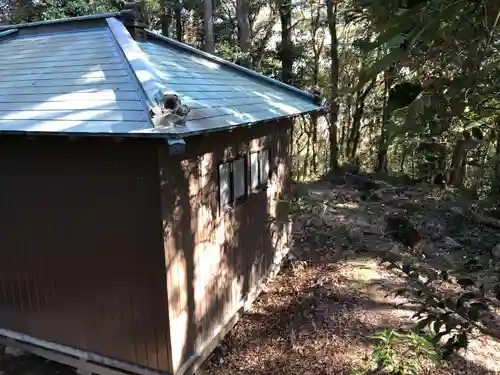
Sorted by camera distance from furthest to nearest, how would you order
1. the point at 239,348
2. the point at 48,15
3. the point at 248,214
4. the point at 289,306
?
the point at 48,15 → the point at 289,306 → the point at 248,214 → the point at 239,348

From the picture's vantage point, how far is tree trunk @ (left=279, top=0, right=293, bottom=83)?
51.0ft

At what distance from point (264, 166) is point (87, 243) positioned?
9.46 feet

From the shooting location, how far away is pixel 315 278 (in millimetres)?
7062

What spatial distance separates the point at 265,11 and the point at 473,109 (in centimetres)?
1676

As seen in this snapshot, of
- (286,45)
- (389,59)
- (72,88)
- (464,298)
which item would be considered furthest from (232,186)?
(286,45)

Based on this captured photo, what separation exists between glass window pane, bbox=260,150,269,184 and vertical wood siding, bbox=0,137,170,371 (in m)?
2.53

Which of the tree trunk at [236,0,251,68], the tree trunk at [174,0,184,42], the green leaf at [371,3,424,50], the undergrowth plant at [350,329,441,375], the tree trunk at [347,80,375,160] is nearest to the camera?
the green leaf at [371,3,424,50]

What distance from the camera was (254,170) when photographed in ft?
19.0

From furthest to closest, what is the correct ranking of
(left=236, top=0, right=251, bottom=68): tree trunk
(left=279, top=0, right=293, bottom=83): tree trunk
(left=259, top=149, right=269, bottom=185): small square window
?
(left=279, top=0, right=293, bottom=83): tree trunk
(left=236, top=0, right=251, bottom=68): tree trunk
(left=259, top=149, right=269, bottom=185): small square window

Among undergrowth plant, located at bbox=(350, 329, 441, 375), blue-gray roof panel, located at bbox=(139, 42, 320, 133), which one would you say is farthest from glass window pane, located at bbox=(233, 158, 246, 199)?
undergrowth plant, located at bbox=(350, 329, 441, 375)

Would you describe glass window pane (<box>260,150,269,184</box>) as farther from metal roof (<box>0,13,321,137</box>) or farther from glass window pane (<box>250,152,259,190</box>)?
metal roof (<box>0,13,321,137</box>)

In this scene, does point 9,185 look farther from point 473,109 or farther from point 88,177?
point 473,109

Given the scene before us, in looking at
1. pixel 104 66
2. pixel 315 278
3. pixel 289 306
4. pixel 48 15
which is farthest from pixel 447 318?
pixel 48 15

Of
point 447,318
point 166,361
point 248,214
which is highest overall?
point 447,318
